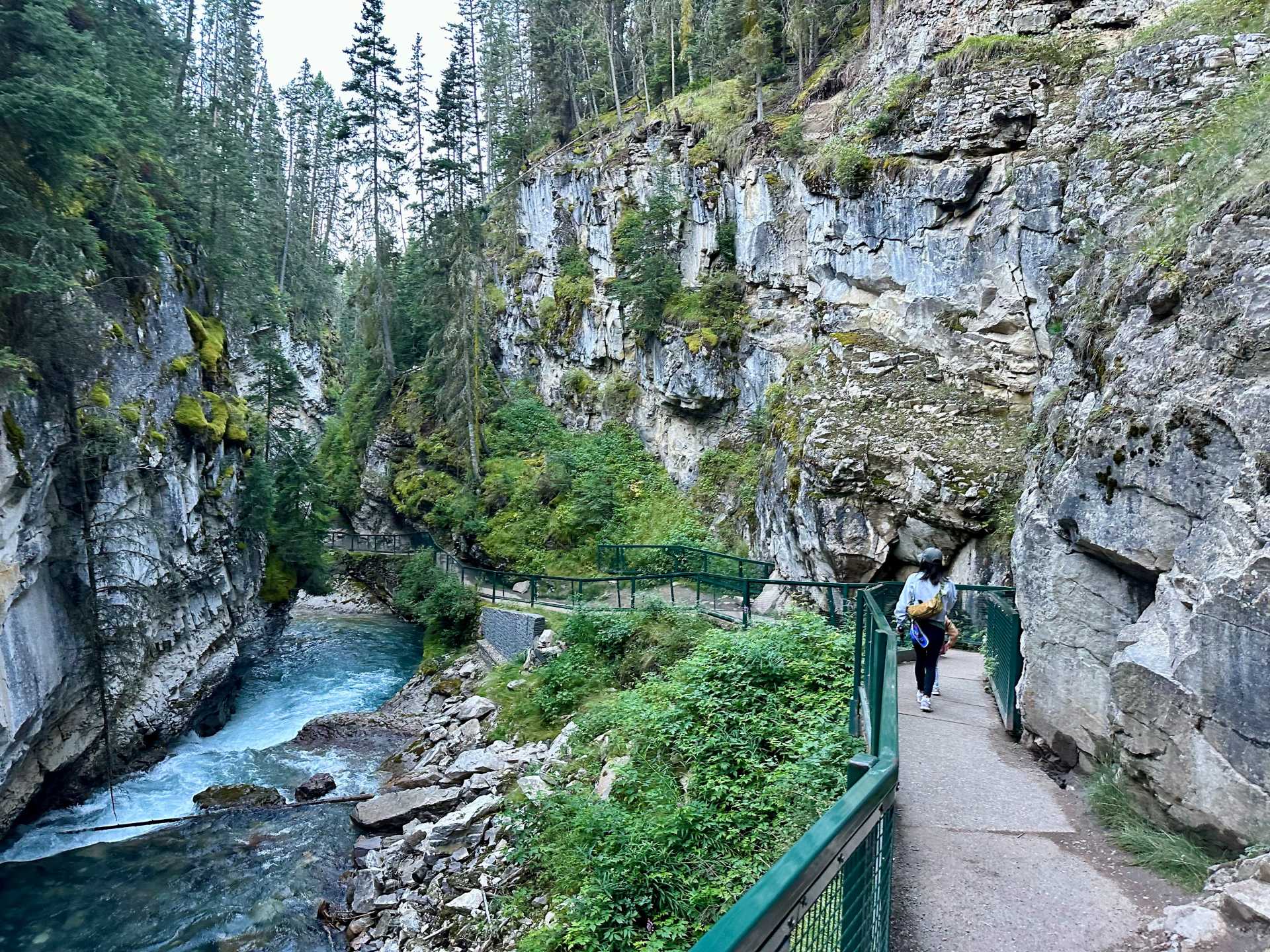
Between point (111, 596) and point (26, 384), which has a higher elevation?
point (26, 384)

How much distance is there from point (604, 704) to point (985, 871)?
796cm

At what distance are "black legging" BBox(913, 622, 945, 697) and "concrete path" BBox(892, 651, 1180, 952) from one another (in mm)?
1094

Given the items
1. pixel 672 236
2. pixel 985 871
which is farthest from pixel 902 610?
pixel 672 236

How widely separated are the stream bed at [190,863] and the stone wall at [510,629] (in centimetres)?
439

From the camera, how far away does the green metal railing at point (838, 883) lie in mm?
1410

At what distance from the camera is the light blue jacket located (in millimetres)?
6336

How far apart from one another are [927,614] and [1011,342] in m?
9.71

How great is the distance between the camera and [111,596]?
12.6m

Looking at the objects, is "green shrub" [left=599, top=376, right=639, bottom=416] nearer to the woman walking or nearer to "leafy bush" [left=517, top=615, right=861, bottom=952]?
"leafy bush" [left=517, top=615, right=861, bottom=952]

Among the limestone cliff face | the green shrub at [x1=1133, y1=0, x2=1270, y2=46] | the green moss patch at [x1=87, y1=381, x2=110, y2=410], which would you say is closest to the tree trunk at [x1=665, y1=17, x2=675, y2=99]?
the green shrub at [x1=1133, y1=0, x2=1270, y2=46]

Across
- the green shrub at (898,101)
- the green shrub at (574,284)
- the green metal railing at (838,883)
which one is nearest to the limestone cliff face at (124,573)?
the green metal railing at (838,883)

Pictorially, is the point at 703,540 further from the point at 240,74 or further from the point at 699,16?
the point at 240,74

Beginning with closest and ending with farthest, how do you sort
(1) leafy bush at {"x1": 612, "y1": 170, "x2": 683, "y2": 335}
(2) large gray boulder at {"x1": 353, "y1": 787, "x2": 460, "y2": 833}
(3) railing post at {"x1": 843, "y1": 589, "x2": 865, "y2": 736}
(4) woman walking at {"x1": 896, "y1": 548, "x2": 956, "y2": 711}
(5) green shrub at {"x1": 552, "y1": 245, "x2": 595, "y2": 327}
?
(3) railing post at {"x1": 843, "y1": 589, "x2": 865, "y2": 736} → (4) woman walking at {"x1": 896, "y1": 548, "x2": 956, "y2": 711} → (2) large gray boulder at {"x1": 353, "y1": 787, "x2": 460, "y2": 833} → (1) leafy bush at {"x1": 612, "y1": 170, "x2": 683, "y2": 335} → (5) green shrub at {"x1": 552, "y1": 245, "x2": 595, "y2": 327}

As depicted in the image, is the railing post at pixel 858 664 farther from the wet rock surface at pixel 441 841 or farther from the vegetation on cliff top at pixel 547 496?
the vegetation on cliff top at pixel 547 496
